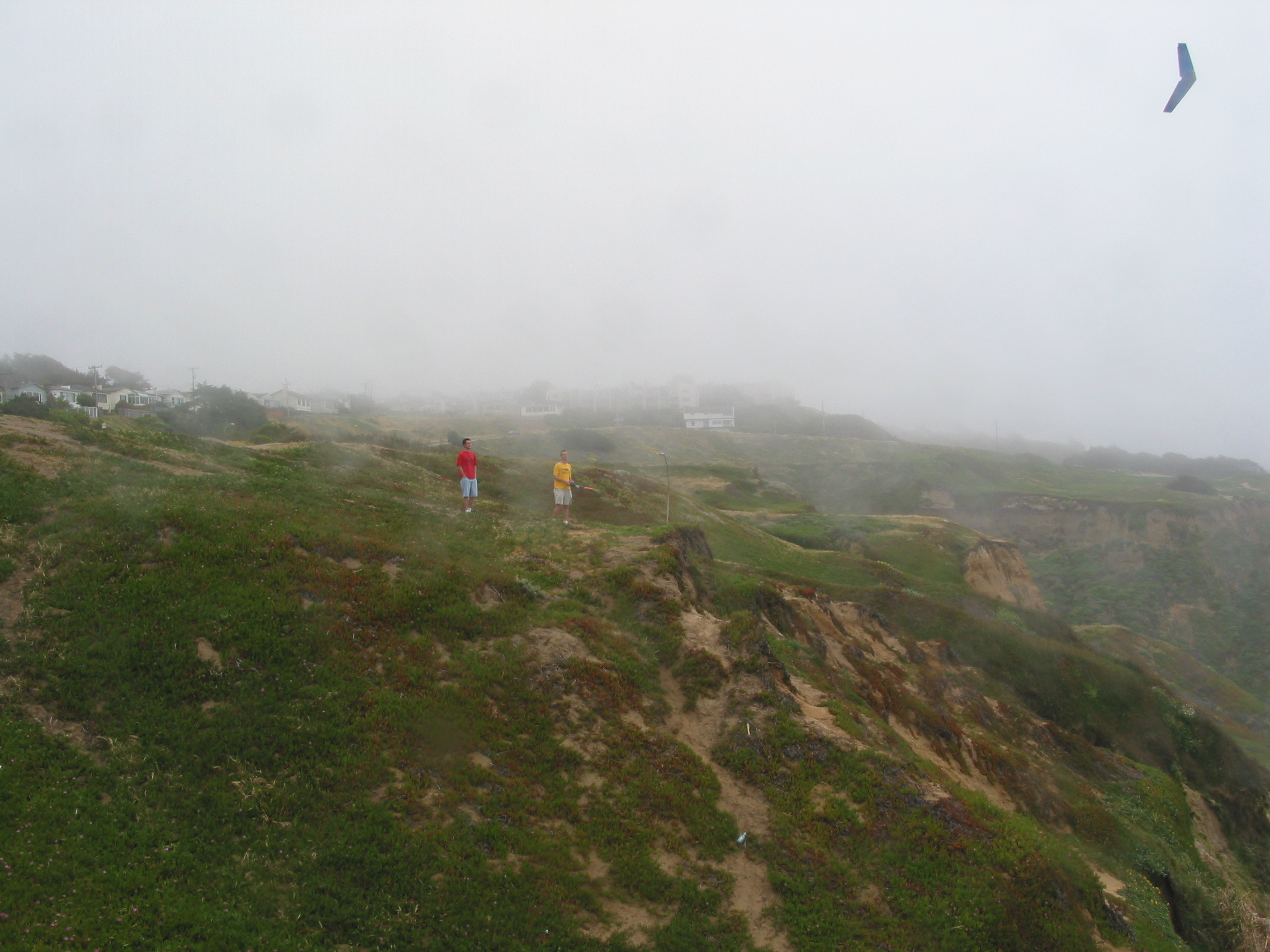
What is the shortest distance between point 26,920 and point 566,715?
7.83 metres

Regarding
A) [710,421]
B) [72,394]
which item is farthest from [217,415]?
[710,421]

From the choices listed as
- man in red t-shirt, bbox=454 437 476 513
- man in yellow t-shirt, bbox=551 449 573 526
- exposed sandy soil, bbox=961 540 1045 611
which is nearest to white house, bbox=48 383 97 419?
man in red t-shirt, bbox=454 437 476 513

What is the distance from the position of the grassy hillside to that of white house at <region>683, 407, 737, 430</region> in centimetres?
12422

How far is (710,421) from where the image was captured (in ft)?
496

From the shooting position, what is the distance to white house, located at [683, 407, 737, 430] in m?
147

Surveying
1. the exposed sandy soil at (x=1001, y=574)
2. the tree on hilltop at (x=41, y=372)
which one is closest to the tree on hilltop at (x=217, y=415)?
the tree on hilltop at (x=41, y=372)

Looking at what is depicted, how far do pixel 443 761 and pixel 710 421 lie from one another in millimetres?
141948

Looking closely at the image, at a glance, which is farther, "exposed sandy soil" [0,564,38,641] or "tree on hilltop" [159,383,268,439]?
"tree on hilltop" [159,383,268,439]

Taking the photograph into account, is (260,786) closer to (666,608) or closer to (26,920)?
(26,920)

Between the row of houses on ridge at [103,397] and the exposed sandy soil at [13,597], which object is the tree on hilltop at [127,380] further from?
the exposed sandy soil at [13,597]

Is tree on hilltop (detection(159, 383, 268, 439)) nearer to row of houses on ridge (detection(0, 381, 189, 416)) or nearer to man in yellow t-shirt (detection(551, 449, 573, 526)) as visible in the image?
row of houses on ridge (detection(0, 381, 189, 416))

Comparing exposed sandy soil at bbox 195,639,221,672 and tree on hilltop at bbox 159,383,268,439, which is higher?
tree on hilltop at bbox 159,383,268,439

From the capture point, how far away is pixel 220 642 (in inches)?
466

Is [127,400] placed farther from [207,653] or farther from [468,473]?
[207,653]
